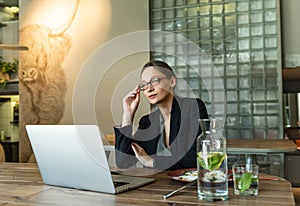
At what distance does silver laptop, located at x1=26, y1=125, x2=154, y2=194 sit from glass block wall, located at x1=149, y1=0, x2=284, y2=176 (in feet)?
8.60

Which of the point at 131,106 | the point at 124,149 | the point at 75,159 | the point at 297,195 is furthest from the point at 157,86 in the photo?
the point at 297,195

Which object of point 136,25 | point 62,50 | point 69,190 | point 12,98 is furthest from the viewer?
point 12,98

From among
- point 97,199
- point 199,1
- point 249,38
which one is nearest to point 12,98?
point 199,1

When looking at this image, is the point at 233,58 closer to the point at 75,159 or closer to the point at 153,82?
the point at 153,82

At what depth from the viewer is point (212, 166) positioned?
931mm

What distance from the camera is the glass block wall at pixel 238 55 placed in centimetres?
354

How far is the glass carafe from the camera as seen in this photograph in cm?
92

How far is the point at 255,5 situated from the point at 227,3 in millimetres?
285

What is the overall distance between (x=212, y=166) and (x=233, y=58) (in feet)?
9.50

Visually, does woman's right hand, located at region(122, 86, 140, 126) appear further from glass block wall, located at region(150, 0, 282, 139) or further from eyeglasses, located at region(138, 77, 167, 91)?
glass block wall, located at region(150, 0, 282, 139)

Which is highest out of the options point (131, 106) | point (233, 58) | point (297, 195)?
point (233, 58)

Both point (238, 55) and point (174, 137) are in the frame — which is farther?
point (238, 55)

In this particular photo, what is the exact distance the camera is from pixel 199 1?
12.3 ft

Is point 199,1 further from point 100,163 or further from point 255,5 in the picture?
point 100,163
